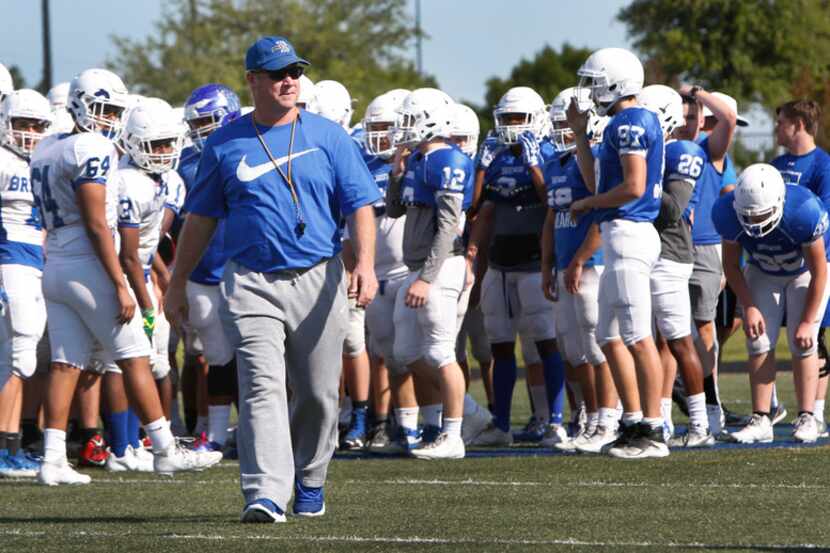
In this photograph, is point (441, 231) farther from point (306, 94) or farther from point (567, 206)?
point (306, 94)

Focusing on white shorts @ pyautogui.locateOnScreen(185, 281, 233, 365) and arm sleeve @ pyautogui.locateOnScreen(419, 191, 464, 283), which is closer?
arm sleeve @ pyautogui.locateOnScreen(419, 191, 464, 283)

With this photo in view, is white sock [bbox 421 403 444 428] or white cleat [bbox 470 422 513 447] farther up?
white sock [bbox 421 403 444 428]

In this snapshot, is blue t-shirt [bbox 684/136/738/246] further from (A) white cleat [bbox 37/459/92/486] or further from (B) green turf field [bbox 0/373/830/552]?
(A) white cleat [bbox 37/459/92/486]

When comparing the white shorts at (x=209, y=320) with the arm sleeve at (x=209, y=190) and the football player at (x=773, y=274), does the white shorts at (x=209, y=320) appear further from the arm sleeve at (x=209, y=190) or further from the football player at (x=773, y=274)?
the arm sleeve at (x=209, y=190)

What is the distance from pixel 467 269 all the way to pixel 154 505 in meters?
3.19

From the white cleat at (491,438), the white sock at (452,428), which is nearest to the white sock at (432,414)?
the white cleat at (491,438)

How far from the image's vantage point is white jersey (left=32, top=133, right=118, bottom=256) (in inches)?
340

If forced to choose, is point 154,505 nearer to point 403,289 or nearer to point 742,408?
point 403,289

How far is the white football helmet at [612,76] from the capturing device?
932cm

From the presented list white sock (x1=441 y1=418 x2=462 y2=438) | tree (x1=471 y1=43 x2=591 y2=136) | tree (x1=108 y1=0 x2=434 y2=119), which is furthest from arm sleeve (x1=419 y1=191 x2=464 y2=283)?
tree (x1=471 y1=43 x2=591 y2=136)

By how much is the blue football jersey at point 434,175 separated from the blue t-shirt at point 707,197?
1727mm

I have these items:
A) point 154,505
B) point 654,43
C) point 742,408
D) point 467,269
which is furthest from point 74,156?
point 654,43

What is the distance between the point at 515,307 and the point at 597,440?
1.52 metres

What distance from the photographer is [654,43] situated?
4741 centimetres
